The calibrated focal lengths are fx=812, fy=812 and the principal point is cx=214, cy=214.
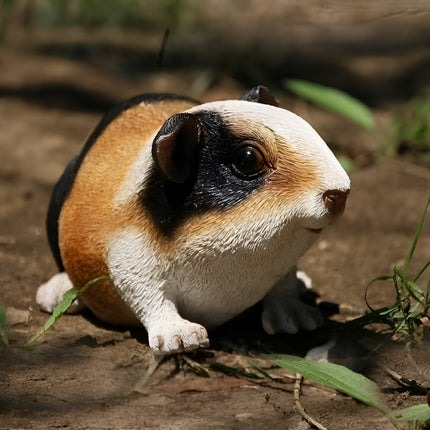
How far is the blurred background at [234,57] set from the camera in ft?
20.5

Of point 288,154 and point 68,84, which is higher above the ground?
point 288,154

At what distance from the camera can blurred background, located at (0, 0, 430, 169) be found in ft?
20.5

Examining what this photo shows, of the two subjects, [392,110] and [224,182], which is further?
[392,110]

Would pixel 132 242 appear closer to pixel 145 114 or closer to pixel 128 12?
pixel 145 114

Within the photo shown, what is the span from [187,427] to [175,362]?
Result: 1.65 feet

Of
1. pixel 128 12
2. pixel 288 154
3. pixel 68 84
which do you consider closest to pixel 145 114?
pixel 288 154

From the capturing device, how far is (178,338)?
293 cm

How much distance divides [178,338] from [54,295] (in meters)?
0.83

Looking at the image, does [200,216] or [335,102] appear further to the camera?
[335,102]

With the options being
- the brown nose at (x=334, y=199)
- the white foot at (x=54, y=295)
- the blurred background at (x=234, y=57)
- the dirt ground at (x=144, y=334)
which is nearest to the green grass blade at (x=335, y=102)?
the blurred background at (x=234, y=57)

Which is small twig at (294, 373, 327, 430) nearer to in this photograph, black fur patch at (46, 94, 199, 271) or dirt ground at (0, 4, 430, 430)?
dirt ground at (0, 4, 430, 430)

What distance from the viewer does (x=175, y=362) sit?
122 inches

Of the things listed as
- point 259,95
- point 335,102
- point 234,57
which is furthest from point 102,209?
point 234,57

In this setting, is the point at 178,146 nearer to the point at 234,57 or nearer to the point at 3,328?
the point at 3,328
